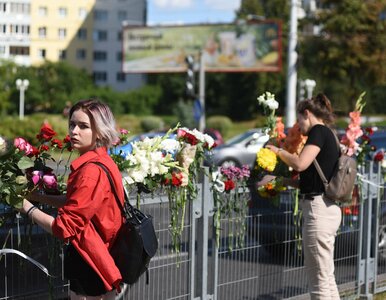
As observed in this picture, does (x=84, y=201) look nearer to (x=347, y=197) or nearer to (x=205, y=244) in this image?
(x=205, y=244)

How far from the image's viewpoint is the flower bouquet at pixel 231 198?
20.1ft

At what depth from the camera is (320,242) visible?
602 centimetres

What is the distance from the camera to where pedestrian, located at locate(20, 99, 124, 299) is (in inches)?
153

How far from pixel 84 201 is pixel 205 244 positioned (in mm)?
2277

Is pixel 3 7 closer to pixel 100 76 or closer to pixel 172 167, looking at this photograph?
pixel 172 167

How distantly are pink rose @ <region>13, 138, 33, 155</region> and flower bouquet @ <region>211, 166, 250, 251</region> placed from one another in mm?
1804

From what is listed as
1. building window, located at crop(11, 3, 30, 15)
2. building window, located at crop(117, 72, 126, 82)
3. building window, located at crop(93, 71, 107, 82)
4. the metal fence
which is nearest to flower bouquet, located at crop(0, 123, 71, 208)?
the metal fence

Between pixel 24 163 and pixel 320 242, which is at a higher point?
pixel 24 163

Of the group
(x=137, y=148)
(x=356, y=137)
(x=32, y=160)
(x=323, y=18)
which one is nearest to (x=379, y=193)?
(x=356, y=137)

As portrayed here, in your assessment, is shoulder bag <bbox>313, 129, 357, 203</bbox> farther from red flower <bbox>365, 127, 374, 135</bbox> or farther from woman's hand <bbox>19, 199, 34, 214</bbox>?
woman's hand <bbox>19, 199, 34, 214</bbox>

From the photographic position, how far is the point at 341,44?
143 ft

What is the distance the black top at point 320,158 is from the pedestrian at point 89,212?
2181mm

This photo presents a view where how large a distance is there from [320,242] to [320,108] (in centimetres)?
96

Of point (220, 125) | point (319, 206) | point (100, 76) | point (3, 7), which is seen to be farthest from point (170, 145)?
point (100, 76)
